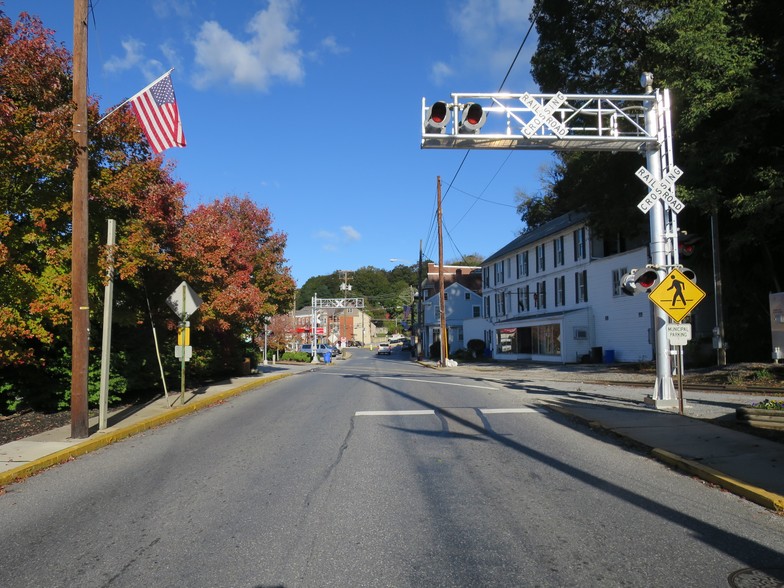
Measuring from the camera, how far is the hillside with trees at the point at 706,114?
19.4 meters

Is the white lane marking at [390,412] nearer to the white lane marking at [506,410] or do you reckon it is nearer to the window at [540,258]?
the white lane marking at [506,410]

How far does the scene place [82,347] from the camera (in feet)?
34.2

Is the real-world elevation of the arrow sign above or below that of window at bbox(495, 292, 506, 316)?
below

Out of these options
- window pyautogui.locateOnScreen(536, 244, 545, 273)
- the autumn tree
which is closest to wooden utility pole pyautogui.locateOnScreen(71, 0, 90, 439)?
the autumn tree

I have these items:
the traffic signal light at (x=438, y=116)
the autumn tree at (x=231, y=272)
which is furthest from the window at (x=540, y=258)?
the traffic signal light at (x=438, y=116)

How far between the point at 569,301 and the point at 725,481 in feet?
111

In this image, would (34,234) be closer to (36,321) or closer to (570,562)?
(36,321)

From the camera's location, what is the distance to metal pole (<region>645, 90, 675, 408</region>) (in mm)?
12969

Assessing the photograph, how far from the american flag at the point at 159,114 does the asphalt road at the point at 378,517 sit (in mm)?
5947

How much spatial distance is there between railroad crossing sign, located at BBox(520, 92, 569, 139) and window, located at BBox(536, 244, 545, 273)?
105 feet

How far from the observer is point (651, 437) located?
31.4 feet

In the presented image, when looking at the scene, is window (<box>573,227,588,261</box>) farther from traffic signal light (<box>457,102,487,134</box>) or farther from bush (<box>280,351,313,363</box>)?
bush (<box>280,351,313,363</box>)

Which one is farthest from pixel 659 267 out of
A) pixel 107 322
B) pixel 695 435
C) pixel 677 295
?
pixel 107 322

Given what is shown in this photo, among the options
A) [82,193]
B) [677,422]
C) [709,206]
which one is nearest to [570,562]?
[677,422]
